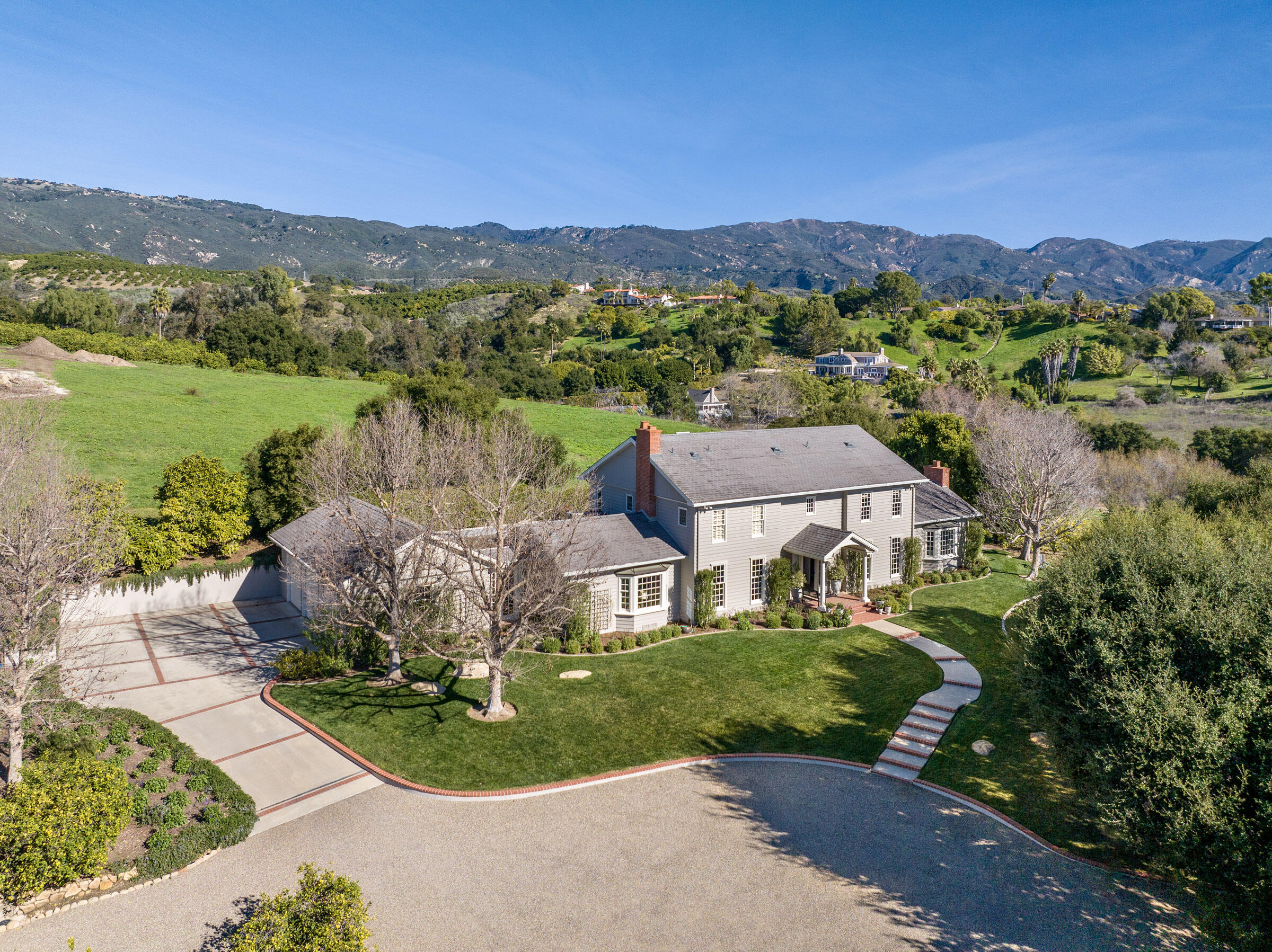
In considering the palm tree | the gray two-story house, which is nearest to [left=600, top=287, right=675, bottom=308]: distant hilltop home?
the palm tree

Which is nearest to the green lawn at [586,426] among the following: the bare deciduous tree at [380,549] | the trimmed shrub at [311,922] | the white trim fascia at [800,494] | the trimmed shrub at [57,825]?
the white trim fascia at [800,494]

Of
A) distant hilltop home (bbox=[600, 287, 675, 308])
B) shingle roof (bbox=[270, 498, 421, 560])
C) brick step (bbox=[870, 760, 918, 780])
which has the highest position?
distant hilltop home (bbox=[600, 287, 675, 308])

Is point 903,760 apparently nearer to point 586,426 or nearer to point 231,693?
point 231,693

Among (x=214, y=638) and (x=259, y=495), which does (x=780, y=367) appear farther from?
(x=214, y=638)

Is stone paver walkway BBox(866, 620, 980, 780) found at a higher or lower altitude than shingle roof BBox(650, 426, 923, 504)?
lower

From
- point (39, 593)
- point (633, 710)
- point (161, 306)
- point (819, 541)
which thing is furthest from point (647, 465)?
point (161, 306)

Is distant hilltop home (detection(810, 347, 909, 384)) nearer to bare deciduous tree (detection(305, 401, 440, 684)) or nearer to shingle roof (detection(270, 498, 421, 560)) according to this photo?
shingle roof (detection(270, 498, 421, 560))
